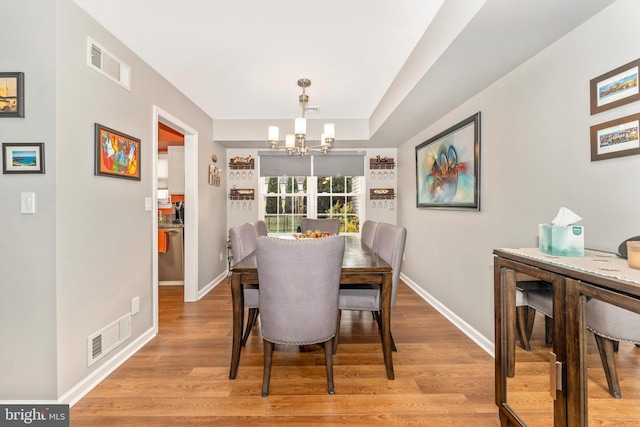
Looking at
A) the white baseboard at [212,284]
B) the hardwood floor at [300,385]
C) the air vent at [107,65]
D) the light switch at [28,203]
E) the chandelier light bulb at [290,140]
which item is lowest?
the hardwood floor at [300,385]

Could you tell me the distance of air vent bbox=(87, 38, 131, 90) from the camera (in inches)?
78.3

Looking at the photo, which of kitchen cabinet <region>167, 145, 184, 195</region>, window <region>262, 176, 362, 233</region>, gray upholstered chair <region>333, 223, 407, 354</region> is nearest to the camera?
gray upholstered chair <region>333, 223, 407, 354</region>

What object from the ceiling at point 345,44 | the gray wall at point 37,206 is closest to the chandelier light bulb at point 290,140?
the ceiling at point 345,44

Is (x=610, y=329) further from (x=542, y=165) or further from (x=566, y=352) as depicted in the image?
(x=542, y=165)

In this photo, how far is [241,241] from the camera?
8.43 feet

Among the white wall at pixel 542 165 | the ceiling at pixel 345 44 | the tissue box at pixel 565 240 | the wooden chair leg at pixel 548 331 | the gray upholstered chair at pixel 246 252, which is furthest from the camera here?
the gray upholstered chair at pixel 246 252

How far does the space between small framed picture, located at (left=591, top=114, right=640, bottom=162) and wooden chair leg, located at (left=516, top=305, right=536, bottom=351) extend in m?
0.87

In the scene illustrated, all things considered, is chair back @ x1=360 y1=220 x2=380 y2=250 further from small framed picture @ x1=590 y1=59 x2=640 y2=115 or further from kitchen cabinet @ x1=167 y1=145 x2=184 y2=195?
kitchen cabinet @ x1=167 y1=145 x2=184 y2=195

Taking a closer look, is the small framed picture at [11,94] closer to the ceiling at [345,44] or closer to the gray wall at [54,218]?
the gray wall at [54,218]

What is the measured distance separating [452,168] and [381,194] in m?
2.02

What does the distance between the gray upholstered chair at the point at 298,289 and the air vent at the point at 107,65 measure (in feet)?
5.55

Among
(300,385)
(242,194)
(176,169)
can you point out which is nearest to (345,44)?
(300,385)

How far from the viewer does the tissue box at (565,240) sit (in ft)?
4.26

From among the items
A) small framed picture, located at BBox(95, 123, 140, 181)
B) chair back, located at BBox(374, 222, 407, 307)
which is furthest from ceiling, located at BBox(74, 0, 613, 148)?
chair back, located at BBox(374, 222, 407, 307)
